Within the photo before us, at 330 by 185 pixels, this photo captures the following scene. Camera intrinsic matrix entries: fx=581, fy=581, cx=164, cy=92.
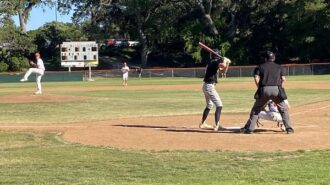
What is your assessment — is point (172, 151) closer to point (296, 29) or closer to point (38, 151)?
point (38, 151)

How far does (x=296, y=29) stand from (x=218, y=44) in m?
10.1

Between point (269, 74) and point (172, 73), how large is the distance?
151 feet

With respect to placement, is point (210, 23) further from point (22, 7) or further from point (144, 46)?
point (22, 7)

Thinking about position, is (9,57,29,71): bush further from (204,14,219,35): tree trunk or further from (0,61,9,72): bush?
(204,14,219,35): tree trunk

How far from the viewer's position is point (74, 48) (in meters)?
65.7

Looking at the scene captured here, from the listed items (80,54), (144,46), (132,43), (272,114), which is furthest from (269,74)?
(132,43)

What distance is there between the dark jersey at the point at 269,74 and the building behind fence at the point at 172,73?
42.1m

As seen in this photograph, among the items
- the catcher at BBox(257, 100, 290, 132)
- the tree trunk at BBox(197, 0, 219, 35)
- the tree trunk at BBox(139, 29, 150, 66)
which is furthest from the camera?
the tree trunk at BBox(139, 29, 150, 66)

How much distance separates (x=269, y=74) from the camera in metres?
12.6

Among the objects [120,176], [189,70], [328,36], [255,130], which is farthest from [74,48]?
[120,176]

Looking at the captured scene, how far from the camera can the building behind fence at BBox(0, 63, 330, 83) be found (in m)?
54.5

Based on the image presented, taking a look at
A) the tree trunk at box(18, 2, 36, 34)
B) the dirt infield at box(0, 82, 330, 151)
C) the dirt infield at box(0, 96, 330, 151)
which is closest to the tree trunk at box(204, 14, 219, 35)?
the tree trunk at box(18, 2, 36, 34)

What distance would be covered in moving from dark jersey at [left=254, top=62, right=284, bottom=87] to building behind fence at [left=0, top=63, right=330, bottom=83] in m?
42.1

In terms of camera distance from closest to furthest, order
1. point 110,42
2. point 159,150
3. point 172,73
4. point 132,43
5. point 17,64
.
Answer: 1. point 159,150
2. point 172,73
3. point 17,64
4. point 110,42
5. point 132,43
